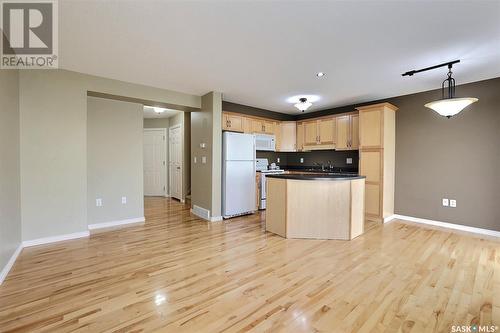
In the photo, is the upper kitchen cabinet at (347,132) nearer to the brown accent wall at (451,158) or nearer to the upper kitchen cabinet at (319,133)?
the upper kitchen cabinet at (319,133)

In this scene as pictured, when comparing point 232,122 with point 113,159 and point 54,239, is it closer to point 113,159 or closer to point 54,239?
point 113,159

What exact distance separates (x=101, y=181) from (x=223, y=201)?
2.24 meters

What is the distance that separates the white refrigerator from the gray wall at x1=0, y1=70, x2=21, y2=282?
2961mm

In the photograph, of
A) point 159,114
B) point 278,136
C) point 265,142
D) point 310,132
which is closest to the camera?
point 265,142

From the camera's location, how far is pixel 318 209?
134 inches

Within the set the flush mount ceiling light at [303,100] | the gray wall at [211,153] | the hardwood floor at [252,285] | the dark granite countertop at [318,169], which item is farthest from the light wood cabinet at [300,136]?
the hardwood floor at [252,285]

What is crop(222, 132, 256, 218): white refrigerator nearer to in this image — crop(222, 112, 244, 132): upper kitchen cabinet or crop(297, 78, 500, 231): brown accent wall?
crop(222, 112, 244, 132): upper kitchen cabinet

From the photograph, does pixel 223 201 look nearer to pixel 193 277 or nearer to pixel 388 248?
pixel 193 277

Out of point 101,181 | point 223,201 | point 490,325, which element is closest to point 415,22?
point 490,325

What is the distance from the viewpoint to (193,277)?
227cm

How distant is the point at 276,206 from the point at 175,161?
13.5ft

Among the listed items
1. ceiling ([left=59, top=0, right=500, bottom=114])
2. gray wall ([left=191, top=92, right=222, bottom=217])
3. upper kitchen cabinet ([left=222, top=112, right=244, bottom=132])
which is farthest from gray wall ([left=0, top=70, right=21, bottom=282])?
upper kitchen cabinet ([left=222, top=112, right=244, bottom=132])

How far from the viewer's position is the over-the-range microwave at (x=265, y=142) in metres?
5.40

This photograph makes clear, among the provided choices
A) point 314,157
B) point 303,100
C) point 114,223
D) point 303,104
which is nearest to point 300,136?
point 314,157
